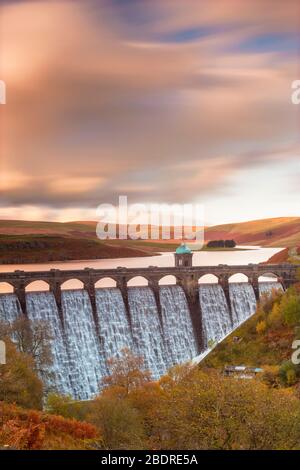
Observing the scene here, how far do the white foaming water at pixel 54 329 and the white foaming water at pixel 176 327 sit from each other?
12.6 m

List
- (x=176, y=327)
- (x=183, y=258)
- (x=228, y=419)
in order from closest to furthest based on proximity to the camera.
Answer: (x=228, y=419) → (x=176, y=327) → (x=183, y=258)

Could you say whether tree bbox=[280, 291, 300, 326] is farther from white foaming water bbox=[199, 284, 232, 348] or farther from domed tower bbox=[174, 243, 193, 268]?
domed tower bbox=[174, 243, 193, 268]

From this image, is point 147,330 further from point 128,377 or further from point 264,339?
point 128,377

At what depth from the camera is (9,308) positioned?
203 feet

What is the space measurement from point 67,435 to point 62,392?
2869cm

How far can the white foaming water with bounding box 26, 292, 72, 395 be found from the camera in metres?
61.2

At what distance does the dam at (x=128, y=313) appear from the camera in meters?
63.0

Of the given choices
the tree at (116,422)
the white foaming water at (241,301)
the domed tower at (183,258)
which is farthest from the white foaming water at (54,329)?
the tree at (116,422)

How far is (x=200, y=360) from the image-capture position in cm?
6550

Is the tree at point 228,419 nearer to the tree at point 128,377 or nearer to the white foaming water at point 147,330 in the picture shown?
the tree at point 128,377

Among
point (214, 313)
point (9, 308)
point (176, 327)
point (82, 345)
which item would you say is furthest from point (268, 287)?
point (9, 308)

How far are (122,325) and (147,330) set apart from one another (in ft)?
10.7
